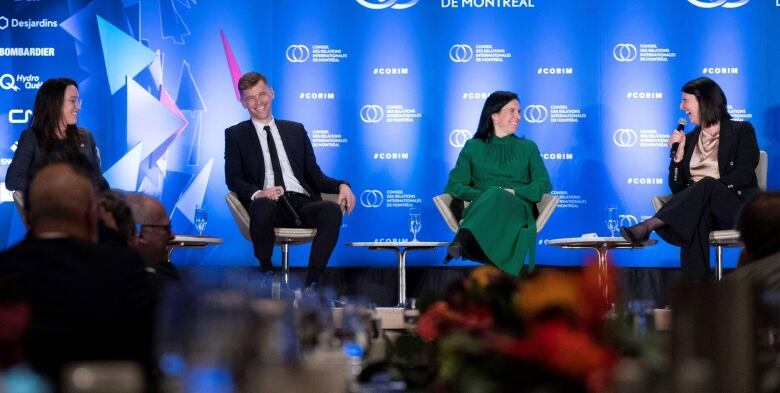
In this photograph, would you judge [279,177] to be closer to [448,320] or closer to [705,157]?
[705,157]

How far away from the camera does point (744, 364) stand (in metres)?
1.00

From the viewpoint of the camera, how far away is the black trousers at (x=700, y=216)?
6.21 meters

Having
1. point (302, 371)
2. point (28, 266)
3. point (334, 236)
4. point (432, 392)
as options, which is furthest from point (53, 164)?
point (334, 236)

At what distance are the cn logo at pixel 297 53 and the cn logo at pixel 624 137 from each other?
90.8 inches

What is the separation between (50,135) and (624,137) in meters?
4.02

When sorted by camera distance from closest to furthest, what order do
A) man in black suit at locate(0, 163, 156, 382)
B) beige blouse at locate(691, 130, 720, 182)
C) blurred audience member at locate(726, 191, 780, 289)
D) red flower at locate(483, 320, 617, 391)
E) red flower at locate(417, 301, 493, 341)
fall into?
red flower at locate(483, 320, 617, 391) < red flower at locate(417, 301, 493, 341) < man in black suit at locate(0, 163, 156, 382) < blurred audience member at locate(726, 191, 780, 289) < beige blouse at locate(691, 130, 720, 182)

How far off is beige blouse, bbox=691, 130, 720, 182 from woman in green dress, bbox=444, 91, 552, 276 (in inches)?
34.8

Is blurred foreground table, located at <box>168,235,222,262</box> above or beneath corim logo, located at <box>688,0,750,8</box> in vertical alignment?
beneath

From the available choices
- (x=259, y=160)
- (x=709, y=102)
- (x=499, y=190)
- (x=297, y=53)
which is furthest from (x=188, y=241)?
(x=709, y=102)

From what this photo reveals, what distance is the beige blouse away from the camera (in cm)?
653

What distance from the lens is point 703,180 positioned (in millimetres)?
6285

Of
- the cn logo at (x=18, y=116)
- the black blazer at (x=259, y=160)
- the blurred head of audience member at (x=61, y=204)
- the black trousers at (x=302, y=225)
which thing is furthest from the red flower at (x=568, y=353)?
the cn logo at (x=18, y=116)

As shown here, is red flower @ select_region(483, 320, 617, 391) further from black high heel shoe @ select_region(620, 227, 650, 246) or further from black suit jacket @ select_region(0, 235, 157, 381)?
black high heel shoe @ select_region(620, 227, 650, 246)

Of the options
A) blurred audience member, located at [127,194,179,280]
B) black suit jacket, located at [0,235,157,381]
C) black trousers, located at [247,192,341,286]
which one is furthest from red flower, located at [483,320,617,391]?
black trousers, located at [247,192,341,286]
